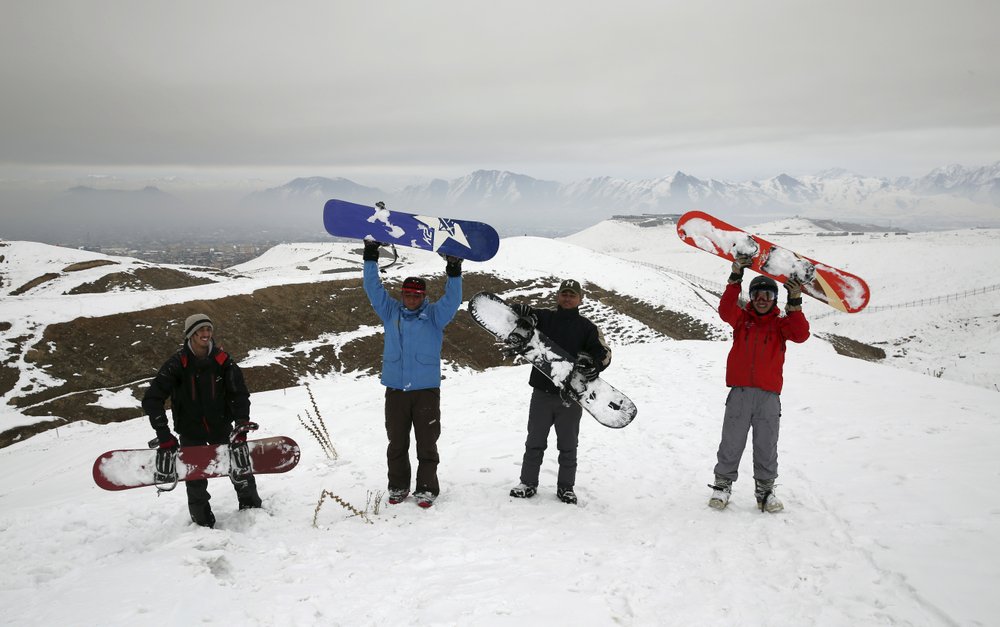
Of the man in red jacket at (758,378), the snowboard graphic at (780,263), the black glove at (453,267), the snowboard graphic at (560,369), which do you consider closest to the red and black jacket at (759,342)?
the man in red jacket at (758,378)

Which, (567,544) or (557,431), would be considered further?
(557,431)

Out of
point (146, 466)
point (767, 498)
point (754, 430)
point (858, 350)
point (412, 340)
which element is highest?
point (412, 340)

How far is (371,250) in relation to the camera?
260 inches

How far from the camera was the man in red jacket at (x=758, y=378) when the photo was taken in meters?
5.77

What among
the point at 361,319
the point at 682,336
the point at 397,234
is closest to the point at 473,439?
the point at 397,234

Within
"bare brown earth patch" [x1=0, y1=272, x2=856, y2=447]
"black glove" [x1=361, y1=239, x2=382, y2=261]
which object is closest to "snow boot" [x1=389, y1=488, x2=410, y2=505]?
"black glove" [x1=361, y1=239, x2=382, y2=261]

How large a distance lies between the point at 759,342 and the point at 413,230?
17.9 feet

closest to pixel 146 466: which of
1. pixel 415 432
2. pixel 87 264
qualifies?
pixel 415 432

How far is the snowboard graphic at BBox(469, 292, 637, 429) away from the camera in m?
5.98

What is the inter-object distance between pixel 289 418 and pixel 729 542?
1131cm

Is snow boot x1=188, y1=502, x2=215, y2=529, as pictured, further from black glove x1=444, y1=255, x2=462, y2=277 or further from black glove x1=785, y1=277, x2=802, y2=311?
black glove x1=785, y1=277, x2=802, y2=311

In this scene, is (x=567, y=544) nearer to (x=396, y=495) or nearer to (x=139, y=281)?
(x=396, y=495)

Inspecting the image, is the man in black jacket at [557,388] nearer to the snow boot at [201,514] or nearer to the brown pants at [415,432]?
the brown pants at [415,432]

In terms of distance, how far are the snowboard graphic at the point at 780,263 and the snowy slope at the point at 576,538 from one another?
2.57 metres
